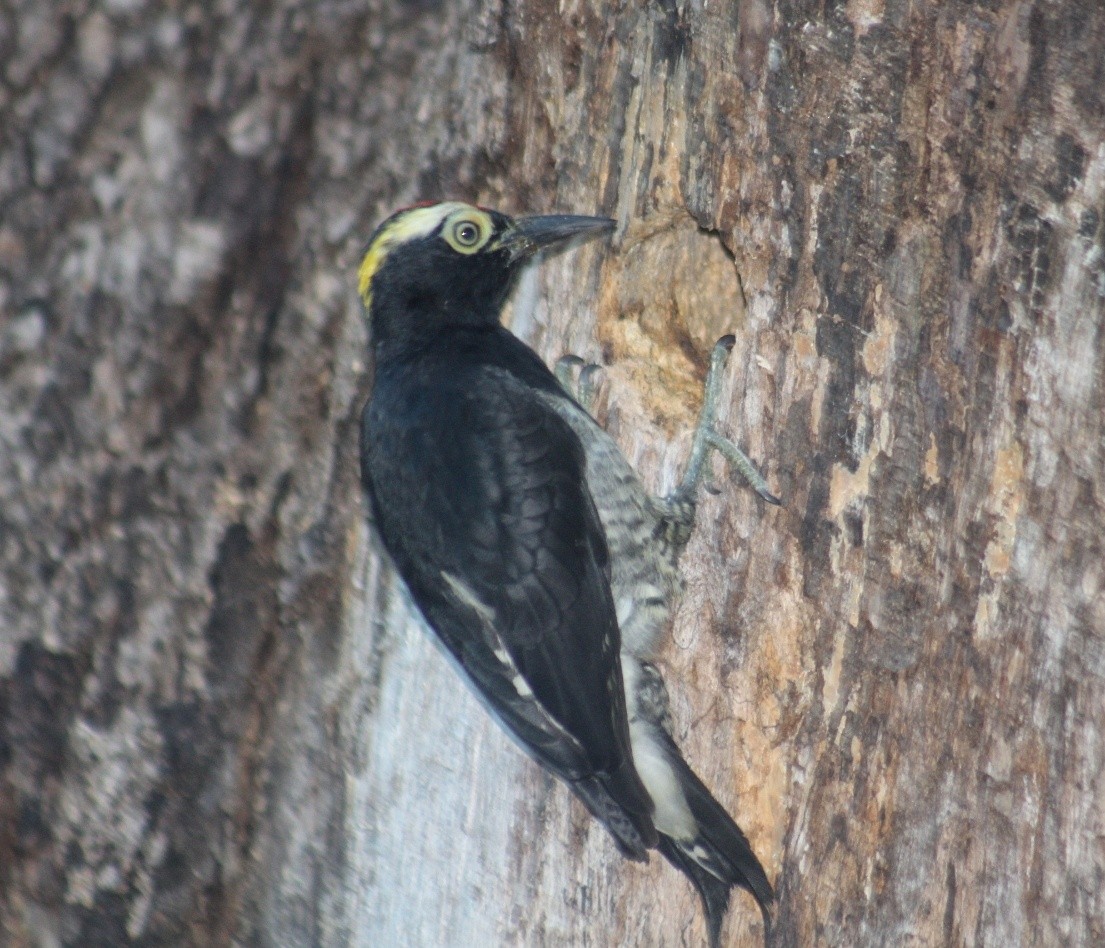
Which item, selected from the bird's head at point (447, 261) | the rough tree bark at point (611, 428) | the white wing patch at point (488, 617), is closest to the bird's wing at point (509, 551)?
the white wing patch at point (488, 617)

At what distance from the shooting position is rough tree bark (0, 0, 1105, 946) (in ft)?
7.66

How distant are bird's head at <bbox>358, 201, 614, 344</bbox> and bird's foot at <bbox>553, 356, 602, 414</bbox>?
0.85ft

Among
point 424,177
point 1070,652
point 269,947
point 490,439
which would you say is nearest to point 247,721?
point 269,947

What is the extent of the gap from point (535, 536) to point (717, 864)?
85 centimetres

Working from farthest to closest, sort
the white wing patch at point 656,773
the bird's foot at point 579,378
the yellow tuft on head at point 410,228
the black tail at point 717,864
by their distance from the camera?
1. the bird's foot at point 579,378
2. the yellow tuft on head at point 410,228
3. the white wing patch at point 656,773
4. the black tail at point 717,864

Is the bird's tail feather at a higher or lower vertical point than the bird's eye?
lower

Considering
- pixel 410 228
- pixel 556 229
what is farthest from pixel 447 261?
pixel 556 229

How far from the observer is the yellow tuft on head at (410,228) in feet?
9.40

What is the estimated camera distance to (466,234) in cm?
316

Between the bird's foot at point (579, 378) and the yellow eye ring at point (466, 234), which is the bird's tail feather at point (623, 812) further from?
the yellow eye ring at point (466, 234)

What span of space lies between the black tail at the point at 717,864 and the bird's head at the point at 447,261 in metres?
1.28

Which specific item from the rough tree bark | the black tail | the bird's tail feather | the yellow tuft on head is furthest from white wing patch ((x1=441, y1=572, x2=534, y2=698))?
the yellow tuft on head

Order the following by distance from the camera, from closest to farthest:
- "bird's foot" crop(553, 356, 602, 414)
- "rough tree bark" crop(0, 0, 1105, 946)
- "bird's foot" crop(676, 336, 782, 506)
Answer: "rough tree bark" crop(0, 0, 1105, 946) < "bird's foot" crop(676, 336, 782, 506) < "bird's foot" crop(553, 356, 602, 414)

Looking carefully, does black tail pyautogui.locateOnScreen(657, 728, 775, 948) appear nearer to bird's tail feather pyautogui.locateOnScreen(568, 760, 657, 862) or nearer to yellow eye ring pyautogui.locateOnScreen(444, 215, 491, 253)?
bird's tail feather pyautogui.locateOnScreen(568, 760, 657, 862)
